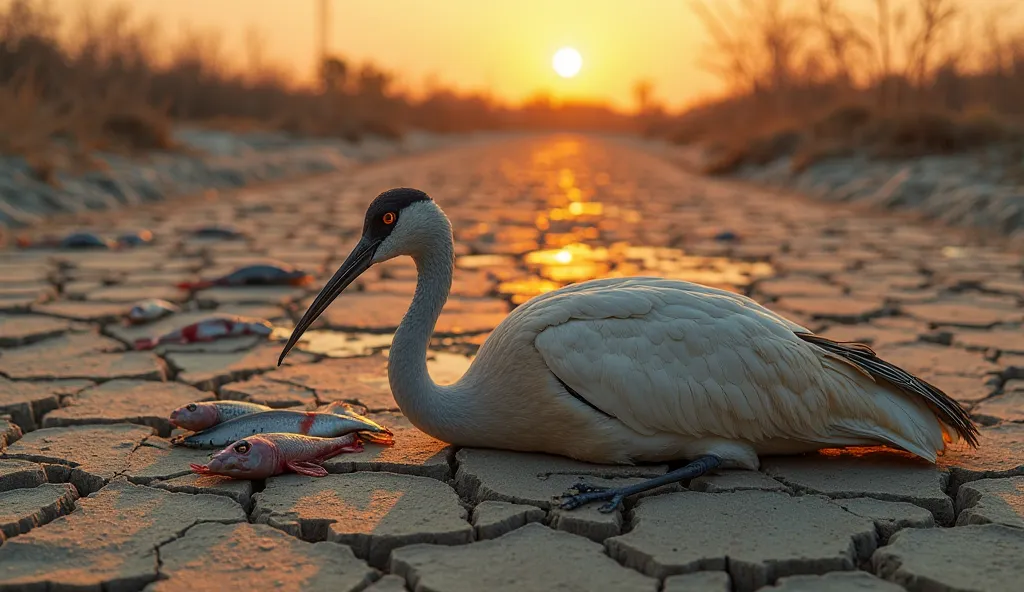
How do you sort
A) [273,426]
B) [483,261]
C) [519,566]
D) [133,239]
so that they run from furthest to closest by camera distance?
[133,239] < [483,261] < [273,426] < [519,566]

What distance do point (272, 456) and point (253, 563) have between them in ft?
1.59

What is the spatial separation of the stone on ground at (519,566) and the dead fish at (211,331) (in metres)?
2.20

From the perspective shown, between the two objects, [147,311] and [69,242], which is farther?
[69,242]

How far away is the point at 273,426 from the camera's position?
105 inches

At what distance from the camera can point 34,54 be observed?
1484 cm

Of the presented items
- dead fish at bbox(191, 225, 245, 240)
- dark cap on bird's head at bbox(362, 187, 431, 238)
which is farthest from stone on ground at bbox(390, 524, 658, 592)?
dead fish at bbox(191, 225, 245, 240)

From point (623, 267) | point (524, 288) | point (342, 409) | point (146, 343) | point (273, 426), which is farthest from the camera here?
point (623, 267)

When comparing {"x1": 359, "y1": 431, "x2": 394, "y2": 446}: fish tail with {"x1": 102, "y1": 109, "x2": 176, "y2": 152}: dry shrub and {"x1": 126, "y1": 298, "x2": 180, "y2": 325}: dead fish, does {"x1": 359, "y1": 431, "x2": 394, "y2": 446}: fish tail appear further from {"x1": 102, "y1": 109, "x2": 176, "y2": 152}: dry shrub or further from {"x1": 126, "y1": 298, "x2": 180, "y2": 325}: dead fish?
{"x1": 102, "y1": 109, "x2": 176, "y2": 152}: dry shrub

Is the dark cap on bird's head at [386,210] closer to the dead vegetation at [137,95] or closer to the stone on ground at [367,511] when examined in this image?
the stone on ground at [367,511]

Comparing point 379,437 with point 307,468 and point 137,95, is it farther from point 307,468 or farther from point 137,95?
point 137,95

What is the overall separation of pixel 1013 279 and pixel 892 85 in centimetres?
954

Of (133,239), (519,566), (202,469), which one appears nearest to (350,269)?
(202,469)

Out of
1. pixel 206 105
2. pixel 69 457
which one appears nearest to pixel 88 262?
pixel 69 457

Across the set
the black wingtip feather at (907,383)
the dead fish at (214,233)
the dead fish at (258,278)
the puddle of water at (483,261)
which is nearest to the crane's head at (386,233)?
the black wingtip feather at (907,383)
